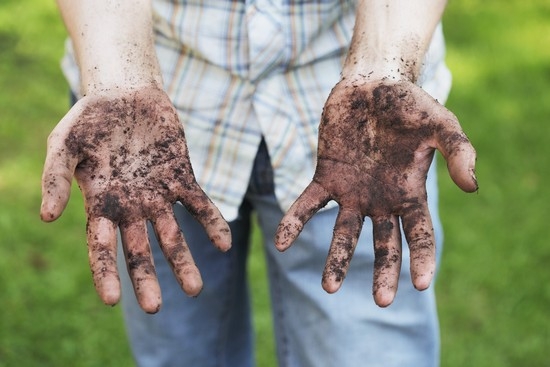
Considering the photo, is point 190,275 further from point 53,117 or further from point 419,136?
point 53,117

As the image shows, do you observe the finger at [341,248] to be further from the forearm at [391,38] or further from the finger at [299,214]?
the forearm at [391,38]

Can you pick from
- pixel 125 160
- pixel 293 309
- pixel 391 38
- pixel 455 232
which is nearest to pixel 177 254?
pixel 125 160

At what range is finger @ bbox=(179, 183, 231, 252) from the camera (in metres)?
1.42

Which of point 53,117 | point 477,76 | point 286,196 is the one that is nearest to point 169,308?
point 286,196

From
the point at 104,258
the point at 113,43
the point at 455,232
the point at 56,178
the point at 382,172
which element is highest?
the point at 455,232

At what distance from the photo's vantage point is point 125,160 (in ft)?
4.89

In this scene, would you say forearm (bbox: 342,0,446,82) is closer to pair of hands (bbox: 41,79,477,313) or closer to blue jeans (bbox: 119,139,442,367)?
pair of hands (bbox: 41,79,477,313)

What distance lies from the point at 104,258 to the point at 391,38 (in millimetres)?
662

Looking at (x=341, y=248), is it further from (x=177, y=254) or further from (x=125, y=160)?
(x=125, y=160)

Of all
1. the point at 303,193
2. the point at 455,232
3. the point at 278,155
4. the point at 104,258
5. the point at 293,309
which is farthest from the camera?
the point at 455,232

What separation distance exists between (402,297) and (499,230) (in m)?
1.71

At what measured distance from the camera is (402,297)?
5.60ft

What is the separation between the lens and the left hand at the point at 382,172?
55.7 inches

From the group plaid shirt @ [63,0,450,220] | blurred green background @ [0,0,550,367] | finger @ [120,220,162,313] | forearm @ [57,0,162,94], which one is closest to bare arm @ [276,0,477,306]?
plaid shirt @ [63,0,450,220]
